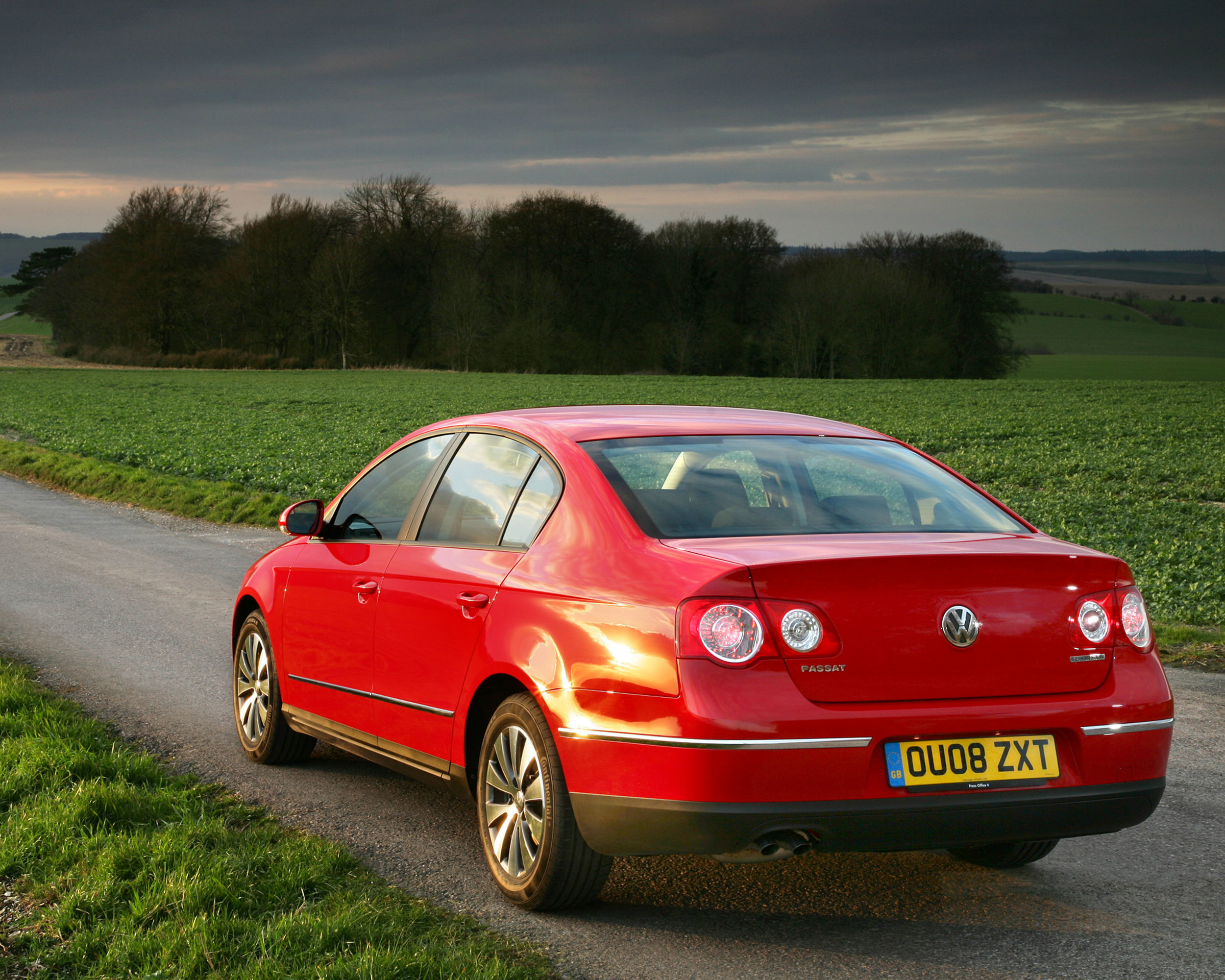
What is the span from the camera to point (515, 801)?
14.6ft

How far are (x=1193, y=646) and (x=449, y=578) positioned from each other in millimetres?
6395

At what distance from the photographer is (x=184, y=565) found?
511 inches

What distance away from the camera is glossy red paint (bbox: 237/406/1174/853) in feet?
12.4

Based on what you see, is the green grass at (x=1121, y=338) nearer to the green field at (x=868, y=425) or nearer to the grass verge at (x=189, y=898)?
the green field at (x=868, y=425)

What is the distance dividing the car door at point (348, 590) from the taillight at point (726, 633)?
6.19 feet

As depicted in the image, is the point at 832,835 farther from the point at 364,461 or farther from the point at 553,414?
the point at 364,461

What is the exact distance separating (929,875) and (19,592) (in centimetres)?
891

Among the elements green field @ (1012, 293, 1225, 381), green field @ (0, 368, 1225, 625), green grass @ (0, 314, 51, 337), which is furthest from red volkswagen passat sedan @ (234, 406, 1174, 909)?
green grass @ (0, 314, 51, 337)

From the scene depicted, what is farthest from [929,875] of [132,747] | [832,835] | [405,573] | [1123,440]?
[1123,440]

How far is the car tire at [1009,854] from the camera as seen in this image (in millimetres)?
4867

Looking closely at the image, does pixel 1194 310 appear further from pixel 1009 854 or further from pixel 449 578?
pixel 449 578

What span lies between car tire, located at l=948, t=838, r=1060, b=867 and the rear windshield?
47.4 inches

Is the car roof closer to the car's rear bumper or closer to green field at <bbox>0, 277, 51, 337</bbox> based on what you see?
the car's rear bumper

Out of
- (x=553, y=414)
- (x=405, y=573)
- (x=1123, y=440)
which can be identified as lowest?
(x=1123, y=440)
